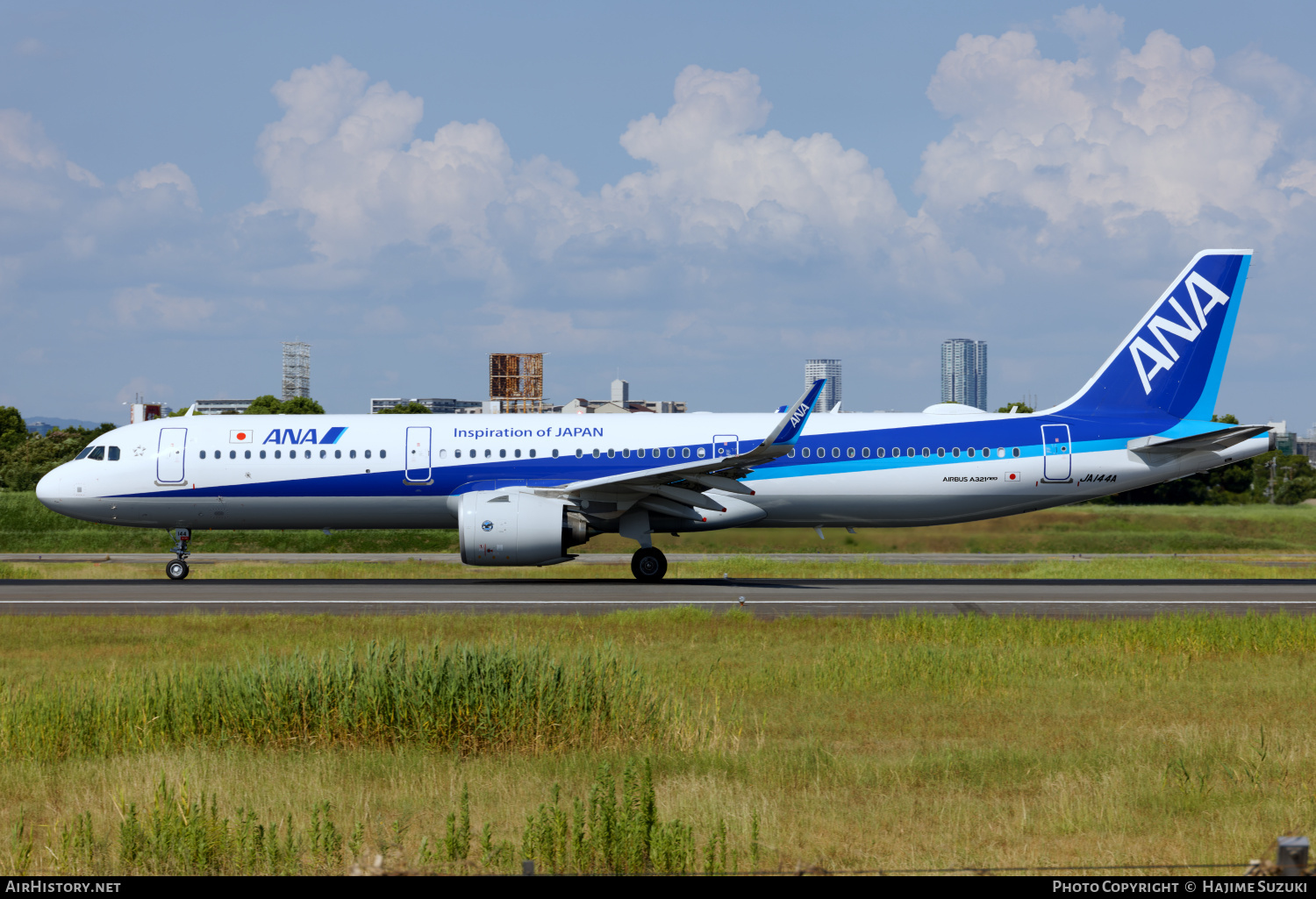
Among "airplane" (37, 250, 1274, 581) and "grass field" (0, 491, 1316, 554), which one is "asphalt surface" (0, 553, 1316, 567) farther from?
"airplane" (37, 250, 1274, 581)

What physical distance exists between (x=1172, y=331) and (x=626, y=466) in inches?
576

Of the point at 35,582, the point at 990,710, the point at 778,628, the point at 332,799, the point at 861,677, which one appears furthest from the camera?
the point at 35,582

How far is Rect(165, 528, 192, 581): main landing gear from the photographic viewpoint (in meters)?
28.2

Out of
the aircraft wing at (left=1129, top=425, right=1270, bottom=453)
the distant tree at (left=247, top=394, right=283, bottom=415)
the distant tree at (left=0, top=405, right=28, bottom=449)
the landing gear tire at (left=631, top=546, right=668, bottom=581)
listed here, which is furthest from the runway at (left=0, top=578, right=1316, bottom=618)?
the distant tree at (left=0, top=405, right=28, bottom=449)

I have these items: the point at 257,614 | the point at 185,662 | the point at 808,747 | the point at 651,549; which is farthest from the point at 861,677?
the point at 651,549

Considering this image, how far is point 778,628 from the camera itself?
17562mm

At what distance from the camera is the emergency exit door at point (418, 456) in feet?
88.7

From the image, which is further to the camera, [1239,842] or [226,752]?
[226,752]

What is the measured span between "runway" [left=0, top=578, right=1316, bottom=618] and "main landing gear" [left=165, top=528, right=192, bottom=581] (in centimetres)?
89

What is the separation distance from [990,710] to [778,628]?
20.2 ft

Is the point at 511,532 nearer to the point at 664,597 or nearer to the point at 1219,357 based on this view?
the point at 664,597

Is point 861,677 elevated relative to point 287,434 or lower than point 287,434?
lower

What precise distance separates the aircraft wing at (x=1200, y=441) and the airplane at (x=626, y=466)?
0.15ft

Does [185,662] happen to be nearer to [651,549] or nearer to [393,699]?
[393,699]
